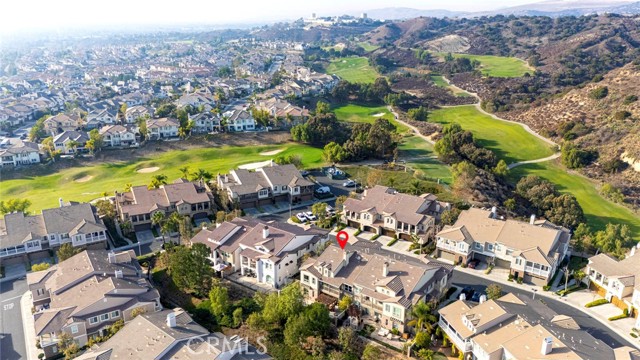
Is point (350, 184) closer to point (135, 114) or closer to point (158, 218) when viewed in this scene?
point (158, 218)

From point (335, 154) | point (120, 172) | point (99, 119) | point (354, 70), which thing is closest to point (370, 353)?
point (335, 154)

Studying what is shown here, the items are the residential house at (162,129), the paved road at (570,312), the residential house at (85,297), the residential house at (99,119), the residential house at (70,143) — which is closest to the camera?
the residential house at (85,297)

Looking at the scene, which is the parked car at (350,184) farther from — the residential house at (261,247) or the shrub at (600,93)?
the shrub at (600,93)

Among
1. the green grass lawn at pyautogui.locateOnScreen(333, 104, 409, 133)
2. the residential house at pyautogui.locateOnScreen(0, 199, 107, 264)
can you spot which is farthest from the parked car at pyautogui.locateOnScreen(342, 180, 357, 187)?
the green grass lawn at pyautogui.locateOnScreen(333, 104, 409, 133)

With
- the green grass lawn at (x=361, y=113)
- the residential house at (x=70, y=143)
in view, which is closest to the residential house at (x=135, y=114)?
the residential house at (x=70, y=143)

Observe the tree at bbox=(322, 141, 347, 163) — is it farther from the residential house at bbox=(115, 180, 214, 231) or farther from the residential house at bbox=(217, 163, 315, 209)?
the residential house at bbox=(115, 180, 214, 231)
